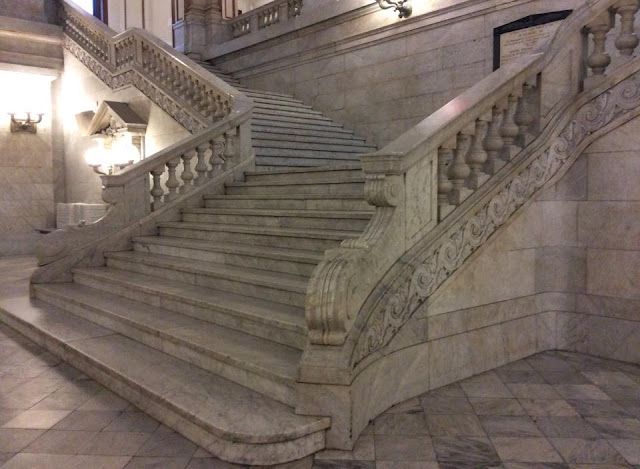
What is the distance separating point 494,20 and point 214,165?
4637 millimetres

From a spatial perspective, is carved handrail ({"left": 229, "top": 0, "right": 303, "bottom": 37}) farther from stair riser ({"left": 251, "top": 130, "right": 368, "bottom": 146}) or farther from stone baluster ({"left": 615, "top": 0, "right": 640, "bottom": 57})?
stone baluster ({"left": 615, "top": 0, "right": 640, "bottom": 57})

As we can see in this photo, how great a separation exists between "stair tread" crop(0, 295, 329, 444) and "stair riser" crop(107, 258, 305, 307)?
897 mm

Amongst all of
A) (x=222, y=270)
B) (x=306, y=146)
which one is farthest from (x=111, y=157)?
(x=222, y=270)

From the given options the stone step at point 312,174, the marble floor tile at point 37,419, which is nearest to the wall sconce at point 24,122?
the stone step at point 312,174

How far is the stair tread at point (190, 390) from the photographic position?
3.18m

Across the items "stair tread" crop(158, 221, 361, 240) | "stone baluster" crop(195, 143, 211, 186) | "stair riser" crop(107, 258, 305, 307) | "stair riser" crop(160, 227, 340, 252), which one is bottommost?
"stair riser" crop(107, 258, 305, 307)

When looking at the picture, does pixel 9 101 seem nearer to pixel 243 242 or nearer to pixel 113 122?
pixel 113 122

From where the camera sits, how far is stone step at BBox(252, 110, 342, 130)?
977 centimetres

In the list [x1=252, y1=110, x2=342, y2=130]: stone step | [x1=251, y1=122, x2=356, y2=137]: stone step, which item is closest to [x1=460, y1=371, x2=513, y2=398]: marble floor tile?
[x1=251, y1=122, x2=356, y2=137]: stone step

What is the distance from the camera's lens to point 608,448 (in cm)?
322

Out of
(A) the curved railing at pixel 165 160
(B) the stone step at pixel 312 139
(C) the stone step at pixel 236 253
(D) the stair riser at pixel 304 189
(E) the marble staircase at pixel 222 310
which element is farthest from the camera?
(B) the stone step at pixel 312 139

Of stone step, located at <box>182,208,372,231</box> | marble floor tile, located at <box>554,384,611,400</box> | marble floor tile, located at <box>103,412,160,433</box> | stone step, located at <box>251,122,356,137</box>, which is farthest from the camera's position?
stone step, located at <box>251,122,356,137</box>

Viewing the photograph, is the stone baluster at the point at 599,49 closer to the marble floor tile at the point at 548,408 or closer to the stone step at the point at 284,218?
the stone step at the point at 284,218

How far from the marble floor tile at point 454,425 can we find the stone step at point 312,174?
3.26 metres
